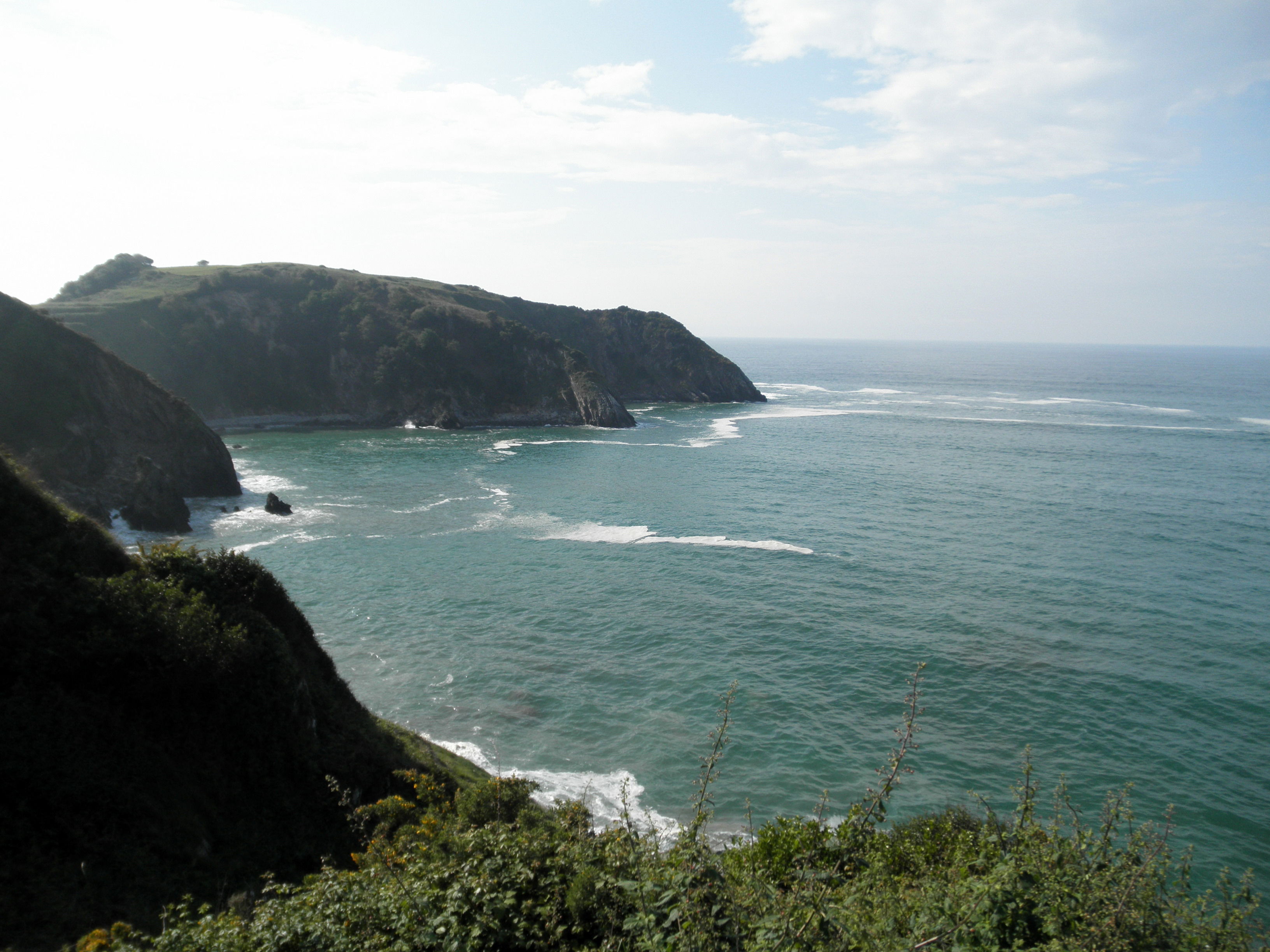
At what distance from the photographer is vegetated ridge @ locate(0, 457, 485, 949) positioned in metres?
12.5

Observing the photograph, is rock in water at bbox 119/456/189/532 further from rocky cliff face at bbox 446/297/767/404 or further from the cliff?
rocky cliff face at bbox 446/297/767/404

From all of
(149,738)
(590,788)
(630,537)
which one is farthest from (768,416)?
(149,738)

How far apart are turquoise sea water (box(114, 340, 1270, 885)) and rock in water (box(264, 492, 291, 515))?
957mm

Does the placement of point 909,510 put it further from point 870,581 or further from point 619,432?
point 619,432

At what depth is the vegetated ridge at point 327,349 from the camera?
327 feet

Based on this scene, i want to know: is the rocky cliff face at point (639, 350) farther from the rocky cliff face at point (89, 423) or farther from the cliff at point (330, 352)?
the rocky cliff face at point (89, 423)

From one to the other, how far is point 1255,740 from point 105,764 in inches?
1406

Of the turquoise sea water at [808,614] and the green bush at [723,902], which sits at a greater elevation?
the green bush at [723,902]

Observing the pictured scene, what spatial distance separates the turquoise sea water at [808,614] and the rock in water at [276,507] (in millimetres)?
957

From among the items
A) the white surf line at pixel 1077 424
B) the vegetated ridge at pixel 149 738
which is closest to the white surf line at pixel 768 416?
the white surf line at pixel 1077 424

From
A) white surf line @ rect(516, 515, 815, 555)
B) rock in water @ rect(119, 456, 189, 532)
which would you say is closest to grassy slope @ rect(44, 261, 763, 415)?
rock in water @ rect(119, 456, 189, 532)

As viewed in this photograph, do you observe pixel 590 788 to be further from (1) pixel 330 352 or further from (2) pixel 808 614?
(1) pixel 330 352

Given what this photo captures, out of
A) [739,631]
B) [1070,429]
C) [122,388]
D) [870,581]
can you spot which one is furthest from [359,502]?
[1070,429]

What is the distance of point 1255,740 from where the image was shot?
81.9ft
